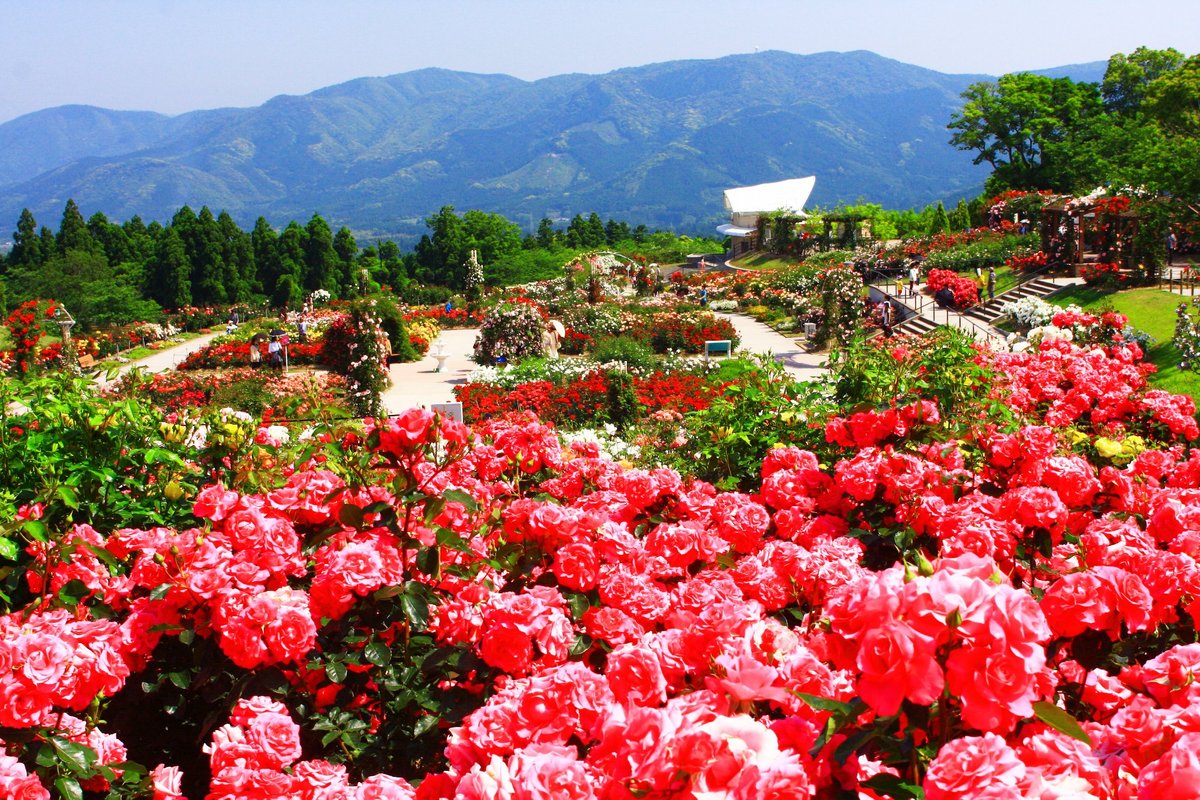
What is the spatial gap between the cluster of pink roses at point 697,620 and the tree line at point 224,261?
112ft

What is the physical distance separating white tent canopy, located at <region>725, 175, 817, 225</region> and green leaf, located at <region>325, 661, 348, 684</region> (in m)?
54.4

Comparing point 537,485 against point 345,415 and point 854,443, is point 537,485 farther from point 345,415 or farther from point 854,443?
point 854,443

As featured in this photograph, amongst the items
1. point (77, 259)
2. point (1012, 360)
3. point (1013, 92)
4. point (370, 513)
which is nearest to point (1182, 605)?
point (370, 513)

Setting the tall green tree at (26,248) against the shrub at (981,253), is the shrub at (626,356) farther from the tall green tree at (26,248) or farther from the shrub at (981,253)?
the tall green tree at (26,248)

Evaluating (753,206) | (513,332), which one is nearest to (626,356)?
(513,332)

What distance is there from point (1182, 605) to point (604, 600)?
55.7 inches

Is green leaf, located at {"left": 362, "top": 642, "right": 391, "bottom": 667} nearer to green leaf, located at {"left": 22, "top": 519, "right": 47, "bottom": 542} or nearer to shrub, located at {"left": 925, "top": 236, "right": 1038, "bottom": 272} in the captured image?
green leaf, located at {"left": 22, "top": 519, "right": 47, "bottom": 542}

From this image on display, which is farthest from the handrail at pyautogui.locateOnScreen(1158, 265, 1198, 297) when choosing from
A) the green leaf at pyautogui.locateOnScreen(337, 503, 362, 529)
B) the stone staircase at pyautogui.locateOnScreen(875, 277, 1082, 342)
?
the green leaf at pyautogui.locateOnScreen(337, 503, 362, 529)

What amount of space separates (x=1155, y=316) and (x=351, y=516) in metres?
19.1

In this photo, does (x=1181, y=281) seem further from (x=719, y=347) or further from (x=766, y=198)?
(x=766, y=198)

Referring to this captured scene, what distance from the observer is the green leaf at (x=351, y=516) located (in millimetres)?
2598

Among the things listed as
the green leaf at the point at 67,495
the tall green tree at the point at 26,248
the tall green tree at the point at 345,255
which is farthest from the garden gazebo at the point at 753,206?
the green leaf at the point at 67,495

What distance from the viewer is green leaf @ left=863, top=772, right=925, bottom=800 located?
4.72ft

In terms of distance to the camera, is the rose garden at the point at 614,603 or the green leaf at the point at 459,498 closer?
the rose garden at the point at 614,603
